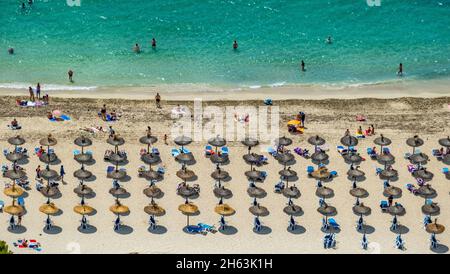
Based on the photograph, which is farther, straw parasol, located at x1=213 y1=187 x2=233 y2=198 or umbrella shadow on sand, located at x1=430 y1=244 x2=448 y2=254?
straw parasol, located at x1=213 y1=187 x2=233 y2=198

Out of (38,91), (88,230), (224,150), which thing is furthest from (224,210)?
(38,91)

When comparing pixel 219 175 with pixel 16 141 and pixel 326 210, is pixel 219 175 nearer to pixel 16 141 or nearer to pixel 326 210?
pixel 326 210

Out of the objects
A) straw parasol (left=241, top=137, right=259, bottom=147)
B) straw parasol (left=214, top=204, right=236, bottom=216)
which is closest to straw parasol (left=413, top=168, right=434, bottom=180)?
straw parasol (left=241, top=137, right=259, bottom=147)

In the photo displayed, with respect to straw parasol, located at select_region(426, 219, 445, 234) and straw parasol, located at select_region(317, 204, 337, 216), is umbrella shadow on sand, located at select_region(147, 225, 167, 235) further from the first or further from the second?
straw parasol, located at select_region(426, 219, 445, 234)

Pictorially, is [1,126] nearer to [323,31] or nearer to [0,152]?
[0,152]

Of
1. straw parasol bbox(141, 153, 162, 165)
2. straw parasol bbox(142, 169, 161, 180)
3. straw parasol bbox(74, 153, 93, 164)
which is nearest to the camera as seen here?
straw parasol bbox(142, 169, 161, 180)

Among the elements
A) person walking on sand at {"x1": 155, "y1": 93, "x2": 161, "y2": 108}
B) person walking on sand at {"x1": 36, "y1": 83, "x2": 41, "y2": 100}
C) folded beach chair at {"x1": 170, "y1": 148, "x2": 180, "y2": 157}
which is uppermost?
person walking on sand at {"x1": 36, "y1": 83, "x2": 41, "y2": 100}

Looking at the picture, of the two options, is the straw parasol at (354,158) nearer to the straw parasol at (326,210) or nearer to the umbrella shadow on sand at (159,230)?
the straw parasol at (326,210)
